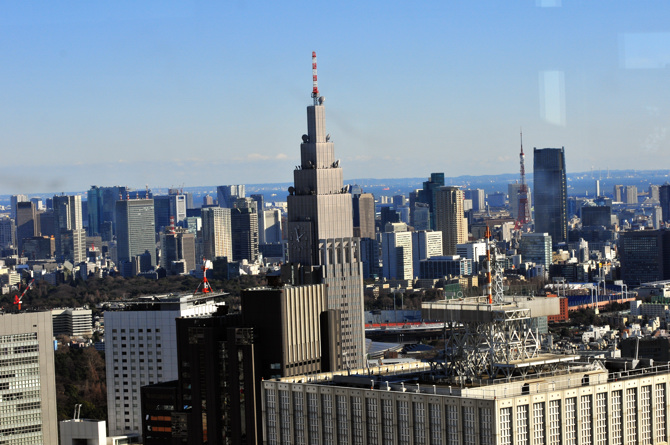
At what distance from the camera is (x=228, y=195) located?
300 ft

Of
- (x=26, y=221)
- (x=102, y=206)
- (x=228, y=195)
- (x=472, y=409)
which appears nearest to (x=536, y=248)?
(x=228, y=195)

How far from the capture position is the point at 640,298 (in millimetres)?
55438

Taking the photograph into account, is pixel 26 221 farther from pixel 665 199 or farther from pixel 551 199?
pixel 665 199

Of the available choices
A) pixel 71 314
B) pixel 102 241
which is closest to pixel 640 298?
pixel 71 314

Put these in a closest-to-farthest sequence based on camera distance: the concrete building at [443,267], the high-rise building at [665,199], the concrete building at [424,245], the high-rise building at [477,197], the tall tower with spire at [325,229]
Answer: the tall tower with spire at [325,229], the high-rise building at [665,199], the concrete building at [443,267], the high-rise building at [477,197], the concrete building at [424,245]

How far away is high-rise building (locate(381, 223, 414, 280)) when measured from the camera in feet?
241

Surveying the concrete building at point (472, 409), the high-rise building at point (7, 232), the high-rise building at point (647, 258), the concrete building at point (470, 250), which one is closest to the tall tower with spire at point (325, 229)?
the concrete building at point (472, 409)

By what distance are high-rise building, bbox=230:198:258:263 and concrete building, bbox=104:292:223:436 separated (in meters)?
53.9

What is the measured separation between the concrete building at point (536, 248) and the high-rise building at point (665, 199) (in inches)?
257

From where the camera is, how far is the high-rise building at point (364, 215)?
2511 inches

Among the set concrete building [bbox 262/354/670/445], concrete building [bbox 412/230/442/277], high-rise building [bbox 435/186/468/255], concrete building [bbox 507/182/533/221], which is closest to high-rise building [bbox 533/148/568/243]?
concrete building [bbox 507/182/533/221]

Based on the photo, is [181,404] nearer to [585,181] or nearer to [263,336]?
[263,336]

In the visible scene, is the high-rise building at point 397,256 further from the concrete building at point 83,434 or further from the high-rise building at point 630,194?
the concrete building at point 83,434

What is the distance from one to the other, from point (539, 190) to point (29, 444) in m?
54.0
